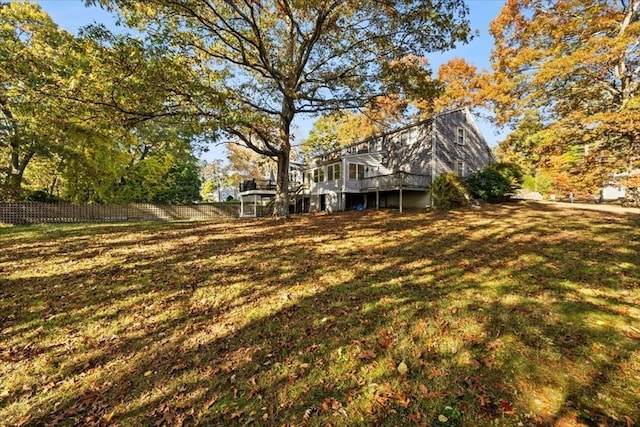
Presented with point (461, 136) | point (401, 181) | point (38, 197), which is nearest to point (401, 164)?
point (401, 181)

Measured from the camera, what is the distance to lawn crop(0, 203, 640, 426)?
265 cm

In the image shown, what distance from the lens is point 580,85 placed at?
1553 cm

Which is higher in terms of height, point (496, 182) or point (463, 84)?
point (463, 84)

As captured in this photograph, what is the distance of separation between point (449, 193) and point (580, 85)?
29.7 ft

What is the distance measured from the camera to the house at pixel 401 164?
1952 centimetres

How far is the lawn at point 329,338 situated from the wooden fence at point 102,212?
604 inches

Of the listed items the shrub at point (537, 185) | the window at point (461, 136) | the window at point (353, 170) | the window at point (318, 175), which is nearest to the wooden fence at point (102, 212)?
the window at point (318, 175)

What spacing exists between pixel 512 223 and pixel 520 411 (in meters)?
8.97

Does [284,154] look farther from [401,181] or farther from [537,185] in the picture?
[537,185]

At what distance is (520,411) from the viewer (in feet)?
8.07

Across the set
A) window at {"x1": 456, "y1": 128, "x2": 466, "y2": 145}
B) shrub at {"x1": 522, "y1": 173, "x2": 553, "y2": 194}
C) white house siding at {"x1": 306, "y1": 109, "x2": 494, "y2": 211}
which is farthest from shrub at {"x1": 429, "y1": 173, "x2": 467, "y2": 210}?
shrub at {"x1": 522, "y1": 173, "x2": 553, "y2": 194}

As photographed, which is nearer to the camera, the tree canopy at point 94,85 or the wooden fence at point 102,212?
the tree canopy at point 94,85

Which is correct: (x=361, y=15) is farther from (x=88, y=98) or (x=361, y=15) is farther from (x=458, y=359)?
(x=458, y=359)

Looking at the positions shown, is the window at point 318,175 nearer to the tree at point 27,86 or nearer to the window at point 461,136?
the window at point 461,136
